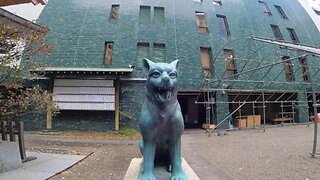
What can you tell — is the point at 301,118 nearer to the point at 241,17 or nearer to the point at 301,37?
the point at 301,37

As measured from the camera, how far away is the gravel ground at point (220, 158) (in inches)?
303

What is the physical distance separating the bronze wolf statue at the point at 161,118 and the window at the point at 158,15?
1705 centimetres

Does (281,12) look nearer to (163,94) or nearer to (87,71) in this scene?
(87,71)

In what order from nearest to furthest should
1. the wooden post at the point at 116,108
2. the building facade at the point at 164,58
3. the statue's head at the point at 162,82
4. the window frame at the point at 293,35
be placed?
the statue's head at the point at 162,82
the building facade at the point at 164,58
the wooden post at the point at 116,108
the window frame at the point at 293,35

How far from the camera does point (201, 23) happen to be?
847 inches


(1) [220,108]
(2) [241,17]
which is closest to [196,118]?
(1) [220,108]

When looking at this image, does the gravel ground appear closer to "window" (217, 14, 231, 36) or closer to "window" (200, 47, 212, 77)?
"window" (200, 47, 212, 77)

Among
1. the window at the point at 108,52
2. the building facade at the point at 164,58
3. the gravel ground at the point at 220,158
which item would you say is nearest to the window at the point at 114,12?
the building facade at the point at 164,58

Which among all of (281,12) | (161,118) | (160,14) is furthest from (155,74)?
(281,12)

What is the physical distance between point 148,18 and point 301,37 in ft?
43.3

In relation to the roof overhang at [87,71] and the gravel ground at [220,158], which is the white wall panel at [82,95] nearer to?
the roof overhang at [87,71]

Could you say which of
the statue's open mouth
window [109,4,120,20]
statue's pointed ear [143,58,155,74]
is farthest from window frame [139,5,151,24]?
the statue's open mouth

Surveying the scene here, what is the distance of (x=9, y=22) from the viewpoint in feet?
28.0

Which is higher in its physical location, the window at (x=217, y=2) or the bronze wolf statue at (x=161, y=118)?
the window at (x=217, y=2)
